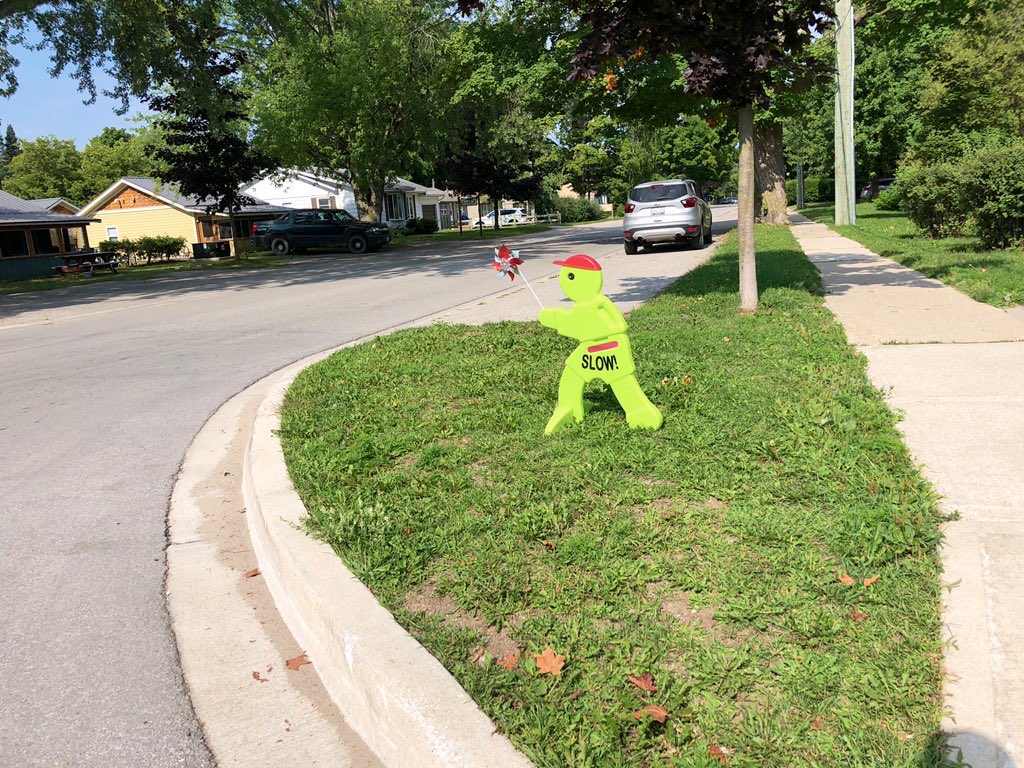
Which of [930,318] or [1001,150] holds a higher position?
[1001,150]

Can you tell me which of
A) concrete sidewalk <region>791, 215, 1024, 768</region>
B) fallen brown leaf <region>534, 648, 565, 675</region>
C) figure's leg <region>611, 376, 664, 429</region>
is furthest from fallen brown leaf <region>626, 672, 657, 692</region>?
figure's leg <region>611, 376, 664, 429</region>

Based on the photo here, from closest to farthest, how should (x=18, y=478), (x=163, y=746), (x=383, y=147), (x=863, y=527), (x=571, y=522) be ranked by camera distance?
(x=163, y=746)
(x=863, y=527)
(x=571, y=522)
(x=18, y=478)
(x=383, y=147)

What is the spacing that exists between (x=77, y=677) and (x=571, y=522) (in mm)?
2109

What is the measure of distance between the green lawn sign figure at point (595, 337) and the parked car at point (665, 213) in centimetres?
1527

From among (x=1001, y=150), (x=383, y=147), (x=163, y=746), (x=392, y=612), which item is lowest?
(x=163, y=746)

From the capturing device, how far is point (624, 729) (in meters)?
2.39

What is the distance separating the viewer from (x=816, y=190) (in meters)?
65.1

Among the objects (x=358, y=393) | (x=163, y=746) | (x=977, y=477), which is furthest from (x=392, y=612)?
(x=358, y=393)

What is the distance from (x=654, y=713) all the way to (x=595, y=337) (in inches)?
103

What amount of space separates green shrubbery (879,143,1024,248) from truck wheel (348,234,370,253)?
1960 centimetres

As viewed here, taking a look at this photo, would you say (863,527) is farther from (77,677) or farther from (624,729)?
(77,677)

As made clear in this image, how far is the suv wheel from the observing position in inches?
1244

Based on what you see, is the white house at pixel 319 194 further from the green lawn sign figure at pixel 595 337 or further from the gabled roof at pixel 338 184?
the green lawn sign figure at pixel 595 337

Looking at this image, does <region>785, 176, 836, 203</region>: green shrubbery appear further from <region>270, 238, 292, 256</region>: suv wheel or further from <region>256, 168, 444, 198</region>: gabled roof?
<region>270, 238, 292, 256</region>: suv wheel
